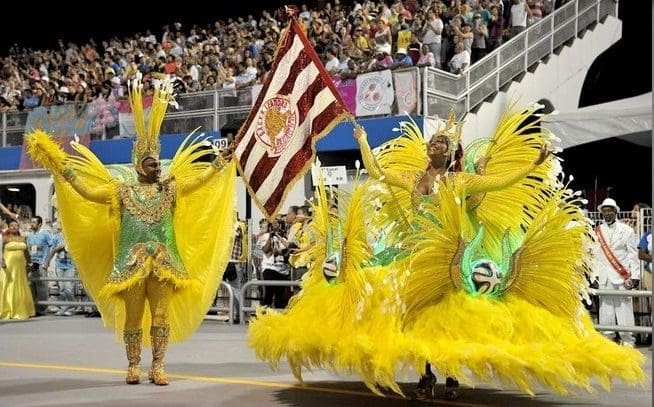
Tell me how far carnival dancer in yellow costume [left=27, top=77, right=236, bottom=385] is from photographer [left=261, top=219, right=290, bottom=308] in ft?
15.9

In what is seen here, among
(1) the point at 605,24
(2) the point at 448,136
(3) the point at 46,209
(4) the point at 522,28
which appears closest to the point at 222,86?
(3) the point at 46,209

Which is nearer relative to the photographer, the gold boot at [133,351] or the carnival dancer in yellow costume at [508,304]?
the carnival dancer in yellow costume at [508,304]

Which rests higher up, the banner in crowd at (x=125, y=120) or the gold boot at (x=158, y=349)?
the banner in crowd at (x=125, y=120)

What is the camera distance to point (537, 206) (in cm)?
672

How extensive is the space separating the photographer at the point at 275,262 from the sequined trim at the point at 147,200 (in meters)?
5.55

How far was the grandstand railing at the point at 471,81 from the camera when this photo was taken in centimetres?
1436

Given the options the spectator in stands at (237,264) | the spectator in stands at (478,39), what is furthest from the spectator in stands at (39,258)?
the spectator in stands at (478,39)

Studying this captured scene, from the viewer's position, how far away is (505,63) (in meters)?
15.6

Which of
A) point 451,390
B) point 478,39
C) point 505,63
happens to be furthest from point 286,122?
point 478,39

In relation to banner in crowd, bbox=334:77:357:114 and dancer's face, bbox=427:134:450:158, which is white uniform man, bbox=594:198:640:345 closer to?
dancer's face, bbox=427:134:450:158

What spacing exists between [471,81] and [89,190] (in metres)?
9.09

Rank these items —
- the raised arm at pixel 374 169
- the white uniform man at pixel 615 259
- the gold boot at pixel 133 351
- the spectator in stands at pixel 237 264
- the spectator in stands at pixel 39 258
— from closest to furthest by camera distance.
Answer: the raised arm at pixel 374 169, the gold boot at pixel 133 351, the white uniform man at pixel 615 259, the spectator in stands at pixel 237 264, the spectator in stands at pixel 39 258

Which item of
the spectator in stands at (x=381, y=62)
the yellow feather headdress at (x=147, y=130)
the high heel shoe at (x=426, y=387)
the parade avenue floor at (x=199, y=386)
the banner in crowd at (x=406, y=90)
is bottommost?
the parade avenue floor at (x=199, y=386)

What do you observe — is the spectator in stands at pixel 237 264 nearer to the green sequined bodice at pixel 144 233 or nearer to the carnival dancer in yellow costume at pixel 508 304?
the green sequined bodice at pixel 144 233
